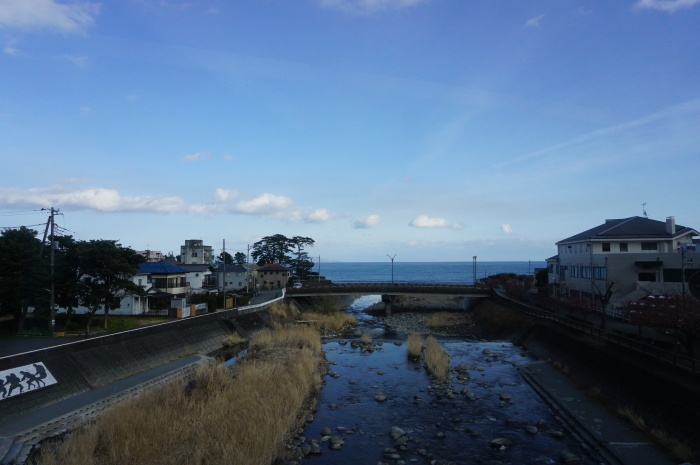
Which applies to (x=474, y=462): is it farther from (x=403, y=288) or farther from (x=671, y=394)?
(x=403, y=288)

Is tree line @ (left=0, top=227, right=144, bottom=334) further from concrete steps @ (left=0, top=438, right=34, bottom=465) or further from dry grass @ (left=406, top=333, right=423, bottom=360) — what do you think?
dry grass @ (left=406, top=333, right=423, bottom=360)

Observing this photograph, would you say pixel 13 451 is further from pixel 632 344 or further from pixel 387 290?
pixel 387 290

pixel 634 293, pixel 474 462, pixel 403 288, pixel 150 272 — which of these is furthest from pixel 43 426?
pixel 403 288

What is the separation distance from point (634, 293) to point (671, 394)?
27.0m

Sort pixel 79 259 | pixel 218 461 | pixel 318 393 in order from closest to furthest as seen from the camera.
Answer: pixel 218 461 < pixel 318 393 < pixel 79 259

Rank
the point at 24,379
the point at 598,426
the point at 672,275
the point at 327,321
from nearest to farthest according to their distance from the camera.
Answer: the point at 598,426, the point at 24,379, the point at 672,275, the point at 327,321

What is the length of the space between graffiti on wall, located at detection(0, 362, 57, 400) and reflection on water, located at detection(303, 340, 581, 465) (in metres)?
13.0

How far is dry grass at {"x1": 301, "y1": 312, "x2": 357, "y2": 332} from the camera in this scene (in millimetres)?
54219

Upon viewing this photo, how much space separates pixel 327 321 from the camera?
56.2 metres

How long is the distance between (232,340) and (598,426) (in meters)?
30.8

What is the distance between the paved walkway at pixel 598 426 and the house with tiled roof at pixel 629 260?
14479mm

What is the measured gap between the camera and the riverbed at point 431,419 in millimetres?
17047

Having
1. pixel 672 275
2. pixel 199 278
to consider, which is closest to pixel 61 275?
pixel 199 278

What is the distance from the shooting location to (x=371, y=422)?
20.7m
